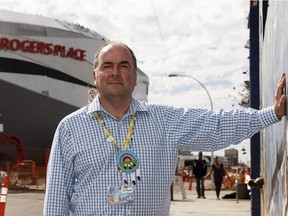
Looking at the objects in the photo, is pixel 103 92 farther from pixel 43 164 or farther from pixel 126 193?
pixel 43 164

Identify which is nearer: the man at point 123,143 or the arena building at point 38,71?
the man at point 123,143

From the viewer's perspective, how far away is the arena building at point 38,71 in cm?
3734

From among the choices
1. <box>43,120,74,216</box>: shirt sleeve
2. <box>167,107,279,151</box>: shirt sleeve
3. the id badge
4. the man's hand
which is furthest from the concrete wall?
<box>43,120,74,216</box>: shirt sleeve

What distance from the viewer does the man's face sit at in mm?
2984

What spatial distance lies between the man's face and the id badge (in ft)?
1.51

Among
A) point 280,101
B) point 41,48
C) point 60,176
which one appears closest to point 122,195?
point 60,176

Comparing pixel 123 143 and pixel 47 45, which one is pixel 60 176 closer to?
pixel 123 143

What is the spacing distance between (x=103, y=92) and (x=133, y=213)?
0.61 metres

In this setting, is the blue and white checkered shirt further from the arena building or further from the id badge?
the arena building

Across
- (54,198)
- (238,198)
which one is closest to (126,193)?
(54,198)

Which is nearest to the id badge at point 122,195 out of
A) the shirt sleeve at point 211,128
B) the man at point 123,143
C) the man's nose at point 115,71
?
the man at point 123,143

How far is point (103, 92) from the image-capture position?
3020 millimetres

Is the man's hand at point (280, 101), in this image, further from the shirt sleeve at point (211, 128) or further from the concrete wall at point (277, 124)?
the shirt sleeve at point (211, 128)

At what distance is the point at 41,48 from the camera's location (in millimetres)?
38344
